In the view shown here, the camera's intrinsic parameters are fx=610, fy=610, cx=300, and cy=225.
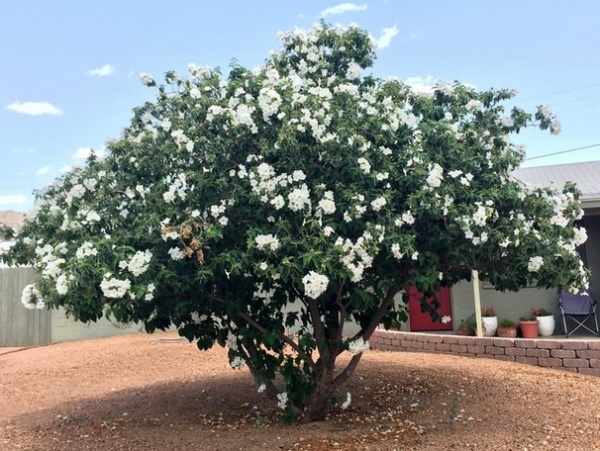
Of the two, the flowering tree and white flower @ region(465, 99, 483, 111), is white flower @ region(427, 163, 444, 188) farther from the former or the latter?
white flower @ region(465, 99, 483, 111)

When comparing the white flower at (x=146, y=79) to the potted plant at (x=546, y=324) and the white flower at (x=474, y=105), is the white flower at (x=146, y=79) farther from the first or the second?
the potted plant at (x=546, y=324)

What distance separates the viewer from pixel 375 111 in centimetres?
500

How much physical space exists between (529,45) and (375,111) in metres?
10.2

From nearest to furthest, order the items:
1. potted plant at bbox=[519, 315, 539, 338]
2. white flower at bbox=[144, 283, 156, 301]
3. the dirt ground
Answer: white flower at bbox=[144, 283, 156, 301], the dirt ground, potted plant at bbox=[519, 315, 539, 338]

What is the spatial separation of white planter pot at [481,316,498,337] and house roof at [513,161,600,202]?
236cm

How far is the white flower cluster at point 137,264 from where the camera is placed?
14.5 ft

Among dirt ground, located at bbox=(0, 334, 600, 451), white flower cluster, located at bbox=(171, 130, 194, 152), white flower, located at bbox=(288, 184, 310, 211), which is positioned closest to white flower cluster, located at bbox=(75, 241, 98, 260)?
white flower cluster, located at bbox=(171, 130, 194, 152)

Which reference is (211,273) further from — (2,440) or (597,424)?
(597,424)

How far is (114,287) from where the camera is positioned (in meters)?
4.30

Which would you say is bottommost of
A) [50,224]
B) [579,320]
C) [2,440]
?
[2,440]

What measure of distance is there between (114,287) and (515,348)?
21.8ft

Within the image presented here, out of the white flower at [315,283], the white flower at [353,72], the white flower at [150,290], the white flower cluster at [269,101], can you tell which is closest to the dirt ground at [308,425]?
the white flower at [315,283]

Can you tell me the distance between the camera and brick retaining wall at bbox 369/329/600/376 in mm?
8320

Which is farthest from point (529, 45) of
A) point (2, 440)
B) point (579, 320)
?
point (2, 440)
